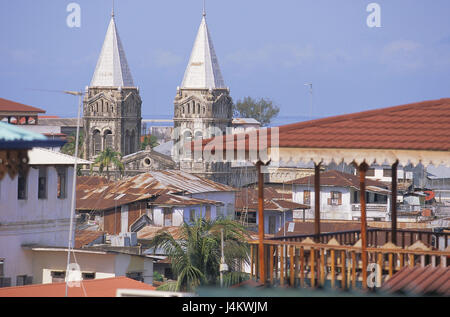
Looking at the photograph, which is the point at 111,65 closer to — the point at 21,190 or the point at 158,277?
the point at 158,277

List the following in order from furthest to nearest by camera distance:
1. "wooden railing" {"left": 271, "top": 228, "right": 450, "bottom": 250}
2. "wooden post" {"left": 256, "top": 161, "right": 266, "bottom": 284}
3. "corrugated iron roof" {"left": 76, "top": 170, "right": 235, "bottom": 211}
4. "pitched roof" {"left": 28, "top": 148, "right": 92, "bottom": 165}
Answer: "corrugated iron roof" {"left": 76, "top": 170, "right": 235, "bottom": 211} < "pitched roof" {"left": 28, "top": 148, "right": 92, "bottom": 165} < "wooden railing" {"left": 271, "top": 228, "right": 450, "bottom": 250} < "wooden post" {"left": 256, "top": 161, "right": 266, "bottom": 284}

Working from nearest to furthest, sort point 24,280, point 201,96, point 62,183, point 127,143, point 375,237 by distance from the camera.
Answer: point 375,237
point 24,280
point 62,183
point 127,143
point 201,96

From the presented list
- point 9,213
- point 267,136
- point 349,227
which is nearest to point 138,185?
point 349,227

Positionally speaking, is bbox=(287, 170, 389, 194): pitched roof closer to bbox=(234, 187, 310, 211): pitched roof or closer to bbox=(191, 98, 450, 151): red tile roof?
bbox=(234, 187, 310, 211): pitched roof

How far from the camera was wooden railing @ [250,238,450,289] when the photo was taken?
11.7 metres

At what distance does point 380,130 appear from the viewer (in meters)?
12.0

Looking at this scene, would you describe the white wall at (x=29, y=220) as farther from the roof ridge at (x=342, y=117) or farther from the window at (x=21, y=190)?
the roof ridge at (x=342, y=117)

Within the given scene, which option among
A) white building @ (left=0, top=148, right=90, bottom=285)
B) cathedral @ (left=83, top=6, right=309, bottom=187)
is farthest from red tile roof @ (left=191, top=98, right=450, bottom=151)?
cathedral @ (left=83, top=6, right=309, bottom=187)

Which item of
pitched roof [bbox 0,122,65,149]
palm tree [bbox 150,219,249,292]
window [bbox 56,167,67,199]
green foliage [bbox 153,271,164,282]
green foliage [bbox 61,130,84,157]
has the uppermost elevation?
green foliage [bbox 61,130,84,157]

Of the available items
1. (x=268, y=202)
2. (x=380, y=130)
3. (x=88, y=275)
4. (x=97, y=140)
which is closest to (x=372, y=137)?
(x=380, y=130)

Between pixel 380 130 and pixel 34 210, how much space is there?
48.7 feet

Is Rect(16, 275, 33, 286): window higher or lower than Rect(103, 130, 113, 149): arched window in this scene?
lower
